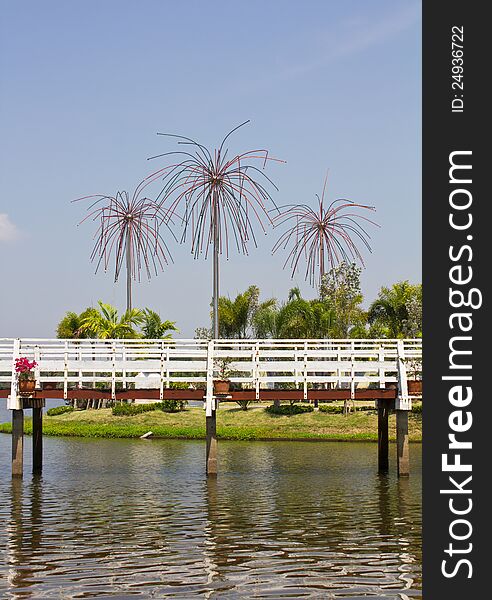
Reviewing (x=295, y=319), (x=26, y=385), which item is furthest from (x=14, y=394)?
(x=295, y=319)

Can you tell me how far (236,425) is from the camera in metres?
55.3

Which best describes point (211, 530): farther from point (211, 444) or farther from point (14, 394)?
point (14, 394)

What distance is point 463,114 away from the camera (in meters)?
13.0

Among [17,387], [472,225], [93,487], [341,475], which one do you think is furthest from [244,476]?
[472,225]

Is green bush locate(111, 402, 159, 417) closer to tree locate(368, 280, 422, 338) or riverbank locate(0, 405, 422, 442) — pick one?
riverbank locate(0, 405, 422, 442)

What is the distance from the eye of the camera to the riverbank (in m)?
52.1

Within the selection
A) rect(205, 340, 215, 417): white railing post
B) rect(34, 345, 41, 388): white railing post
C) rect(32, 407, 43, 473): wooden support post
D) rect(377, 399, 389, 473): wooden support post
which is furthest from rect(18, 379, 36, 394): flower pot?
rect(377, 399, 389, 473): wooden support post

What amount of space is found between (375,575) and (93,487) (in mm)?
15743

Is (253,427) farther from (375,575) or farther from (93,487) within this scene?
(375,575)

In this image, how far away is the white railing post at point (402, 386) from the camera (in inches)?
1320

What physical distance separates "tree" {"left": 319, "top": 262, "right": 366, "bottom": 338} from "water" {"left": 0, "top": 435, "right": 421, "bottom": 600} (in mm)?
25127

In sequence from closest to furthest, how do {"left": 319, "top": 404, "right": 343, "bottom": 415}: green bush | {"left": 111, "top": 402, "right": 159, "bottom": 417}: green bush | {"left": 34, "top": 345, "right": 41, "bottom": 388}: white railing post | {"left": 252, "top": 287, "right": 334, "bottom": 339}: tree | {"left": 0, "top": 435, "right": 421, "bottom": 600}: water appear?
{"left": 0, "top": 435, "right": 421, "bottom": 600}: water < {"left": 34, "top": 345, "right": 41, "bottom": 388}: white railing post < {"left": 319, "top": 404, "right": 343, "bottom": 415}: green bush < {"left": 111, "top": 402, "right": 159, "bottom": 417}: green bush < {"left": 252, "top": 287, "right": 334, "bottom": 339}: tree

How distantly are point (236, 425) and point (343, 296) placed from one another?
1457cm

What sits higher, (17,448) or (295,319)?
(295,319)
